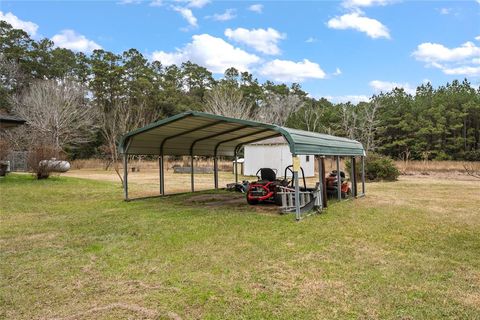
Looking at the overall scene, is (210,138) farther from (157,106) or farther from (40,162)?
(157,106)

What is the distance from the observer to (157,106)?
40.6m

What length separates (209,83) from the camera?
49562mm

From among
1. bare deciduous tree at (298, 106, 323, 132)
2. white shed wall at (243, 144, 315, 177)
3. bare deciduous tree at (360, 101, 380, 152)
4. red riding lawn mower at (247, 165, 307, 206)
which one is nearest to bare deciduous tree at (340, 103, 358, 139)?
bare deciduous tree at (360, 101, 380, 152)

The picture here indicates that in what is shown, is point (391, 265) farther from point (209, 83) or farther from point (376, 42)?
point (209, 83)

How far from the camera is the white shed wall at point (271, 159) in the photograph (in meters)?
21.8

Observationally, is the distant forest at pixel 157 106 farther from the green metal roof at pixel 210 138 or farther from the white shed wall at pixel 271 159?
the green metal roof at pixel 210 138

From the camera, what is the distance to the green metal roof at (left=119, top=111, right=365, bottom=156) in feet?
28.2

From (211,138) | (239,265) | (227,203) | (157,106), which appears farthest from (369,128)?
(239,265)

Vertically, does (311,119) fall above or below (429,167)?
above

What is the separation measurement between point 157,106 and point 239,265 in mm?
37705

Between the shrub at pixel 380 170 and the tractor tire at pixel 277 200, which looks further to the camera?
the shrub at pixel 380 170

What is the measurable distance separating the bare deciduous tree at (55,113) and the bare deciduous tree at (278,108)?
19.1 m

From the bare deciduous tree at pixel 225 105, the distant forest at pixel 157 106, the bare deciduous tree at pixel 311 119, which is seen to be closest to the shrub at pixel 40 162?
the distant forest at pixel 157 106

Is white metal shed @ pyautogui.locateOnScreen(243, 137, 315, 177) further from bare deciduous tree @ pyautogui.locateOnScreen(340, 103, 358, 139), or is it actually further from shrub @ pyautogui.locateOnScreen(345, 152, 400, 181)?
bare deciduous tree @ pyautogui.locateOnScreen(340, 103, 358, 139)
